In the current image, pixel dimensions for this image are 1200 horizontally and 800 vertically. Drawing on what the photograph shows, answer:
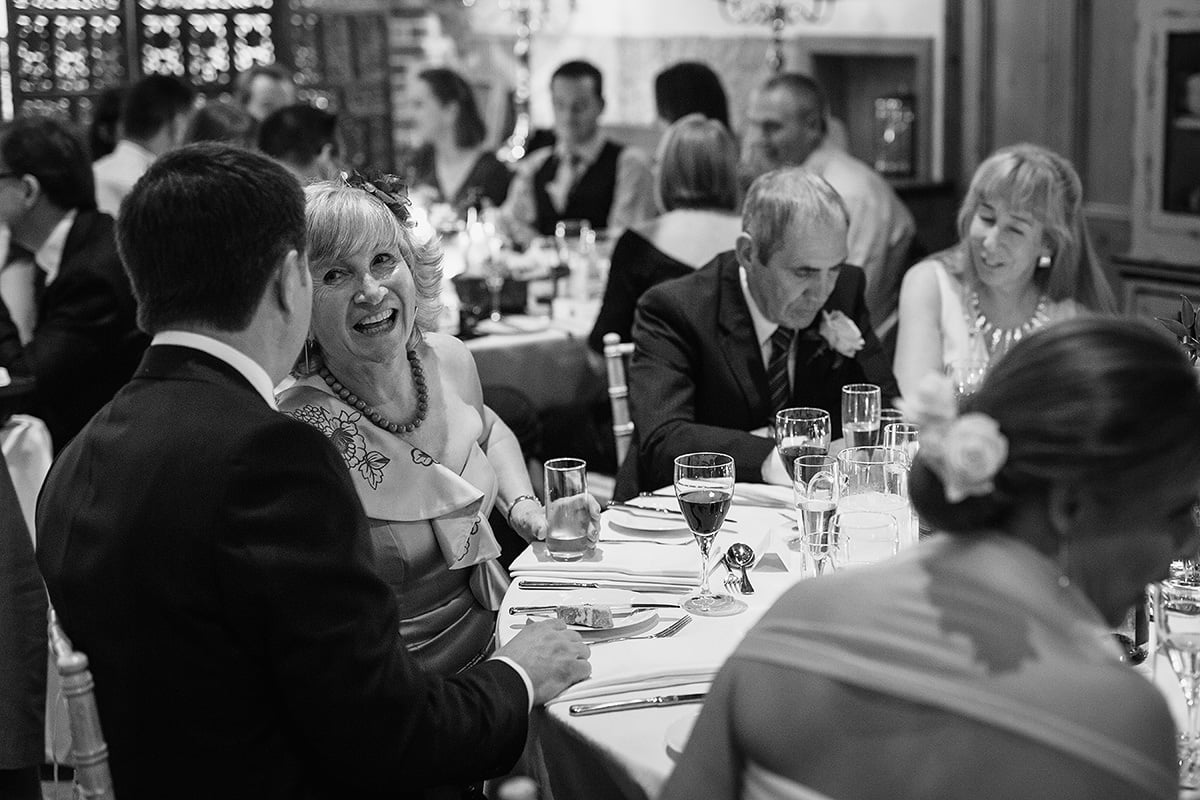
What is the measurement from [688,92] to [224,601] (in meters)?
4.47

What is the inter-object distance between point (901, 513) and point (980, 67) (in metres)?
4.76

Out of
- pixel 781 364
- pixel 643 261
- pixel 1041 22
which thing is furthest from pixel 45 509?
pixel 1041 22

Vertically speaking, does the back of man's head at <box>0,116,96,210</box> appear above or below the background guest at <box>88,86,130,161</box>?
below

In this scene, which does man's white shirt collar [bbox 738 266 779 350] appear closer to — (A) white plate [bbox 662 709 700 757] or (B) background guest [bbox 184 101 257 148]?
(A) white plate [bbox 662 709 700 757]

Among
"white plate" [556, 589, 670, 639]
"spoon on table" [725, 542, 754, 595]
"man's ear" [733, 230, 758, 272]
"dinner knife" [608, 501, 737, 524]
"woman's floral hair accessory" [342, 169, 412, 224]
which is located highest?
"woman's floral hair accessory" [342, 169, 412, 224]

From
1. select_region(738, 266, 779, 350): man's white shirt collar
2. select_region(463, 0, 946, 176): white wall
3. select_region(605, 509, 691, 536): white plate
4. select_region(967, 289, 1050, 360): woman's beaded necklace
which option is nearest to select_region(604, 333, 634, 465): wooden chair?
select_region(738, 266, 779, 350): man's white shirt collar

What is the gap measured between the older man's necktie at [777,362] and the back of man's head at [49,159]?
2250mm

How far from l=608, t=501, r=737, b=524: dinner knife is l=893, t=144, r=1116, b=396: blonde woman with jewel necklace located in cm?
108

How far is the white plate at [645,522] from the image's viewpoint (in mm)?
2363

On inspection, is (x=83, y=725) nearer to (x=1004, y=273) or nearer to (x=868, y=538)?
(x=868, y=538)

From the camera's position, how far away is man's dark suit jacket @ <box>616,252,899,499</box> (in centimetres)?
294

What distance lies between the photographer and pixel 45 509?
1678 millimetres

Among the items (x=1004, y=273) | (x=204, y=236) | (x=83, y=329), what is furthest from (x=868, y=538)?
(x=83, y=329)

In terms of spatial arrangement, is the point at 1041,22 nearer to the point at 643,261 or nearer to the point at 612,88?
the point at 643,261
